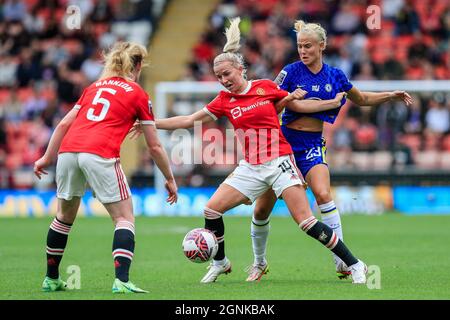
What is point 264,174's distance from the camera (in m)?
9.12

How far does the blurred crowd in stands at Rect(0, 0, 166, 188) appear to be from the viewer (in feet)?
83.9

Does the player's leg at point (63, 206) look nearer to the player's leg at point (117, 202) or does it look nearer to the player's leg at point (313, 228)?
the player's leg at point (117, 202)

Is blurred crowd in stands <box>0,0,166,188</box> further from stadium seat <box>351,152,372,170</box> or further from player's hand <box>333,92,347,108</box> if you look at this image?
player's hand <box>333,92,347,108</box>

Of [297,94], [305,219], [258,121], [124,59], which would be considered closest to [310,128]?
[297,94]

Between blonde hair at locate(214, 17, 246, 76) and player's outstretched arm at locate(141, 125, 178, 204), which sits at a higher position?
blonde hair at locate(214, 17, 246, 76)

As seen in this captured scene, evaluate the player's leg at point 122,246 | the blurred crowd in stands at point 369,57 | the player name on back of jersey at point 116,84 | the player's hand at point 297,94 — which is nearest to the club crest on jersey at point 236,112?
the player's hand at point 297,94

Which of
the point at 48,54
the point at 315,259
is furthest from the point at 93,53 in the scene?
the point at 315,259

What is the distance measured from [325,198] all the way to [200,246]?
1.43m

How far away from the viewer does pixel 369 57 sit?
1021 inches

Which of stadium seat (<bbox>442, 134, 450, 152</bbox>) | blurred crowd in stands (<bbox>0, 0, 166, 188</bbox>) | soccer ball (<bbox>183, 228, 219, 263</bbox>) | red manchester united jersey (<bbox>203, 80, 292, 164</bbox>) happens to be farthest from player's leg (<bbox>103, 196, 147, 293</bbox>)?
blurred crowd in stands (<bbox>0, 0, 166, 188</bbox>)

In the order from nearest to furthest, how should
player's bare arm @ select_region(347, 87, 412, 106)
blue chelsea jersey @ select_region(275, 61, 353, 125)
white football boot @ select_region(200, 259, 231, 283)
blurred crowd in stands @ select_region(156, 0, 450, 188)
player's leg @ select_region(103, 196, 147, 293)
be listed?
player's leg @ select_region(103, 196, 147, 293) → white football boot @ select_region(200, 259, 231, 283) → blue chelsea jersey @ select_region(275, 61, 353, 125) → player's bare arm @ select_region(347, 87, 412, 106) → blurred crowd in stands @ select_region(156, 0, 450, 188)

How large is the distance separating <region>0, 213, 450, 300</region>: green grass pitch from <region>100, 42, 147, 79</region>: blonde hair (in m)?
1.87

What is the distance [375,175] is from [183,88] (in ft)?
16.1
